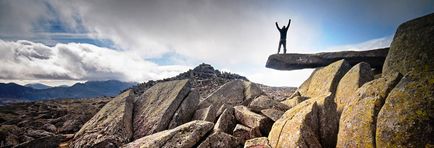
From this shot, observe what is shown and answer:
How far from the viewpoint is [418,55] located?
10.5 meters

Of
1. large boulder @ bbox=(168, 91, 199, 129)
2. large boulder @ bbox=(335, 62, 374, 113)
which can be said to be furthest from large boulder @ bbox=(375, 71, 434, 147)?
large boulder @ bbox=(168, 91, 199, 129)

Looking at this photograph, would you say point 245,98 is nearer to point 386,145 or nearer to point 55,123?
point 386,145

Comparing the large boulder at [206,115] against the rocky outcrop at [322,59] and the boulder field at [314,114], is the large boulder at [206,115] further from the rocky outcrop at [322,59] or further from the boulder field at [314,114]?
the rocky outcrop at [322,59]

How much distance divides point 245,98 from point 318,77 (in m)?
5.86

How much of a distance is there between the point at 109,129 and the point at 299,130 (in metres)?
10.6

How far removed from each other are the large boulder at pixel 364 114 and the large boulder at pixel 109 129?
10.8m

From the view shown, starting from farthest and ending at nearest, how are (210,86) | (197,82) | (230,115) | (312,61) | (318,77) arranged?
(197,82), (210,86), (312,61), (318,77), (230,115)

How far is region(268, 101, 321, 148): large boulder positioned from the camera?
331 inches

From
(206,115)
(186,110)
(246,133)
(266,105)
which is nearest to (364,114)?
(246,133)

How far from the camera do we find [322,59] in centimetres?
2203

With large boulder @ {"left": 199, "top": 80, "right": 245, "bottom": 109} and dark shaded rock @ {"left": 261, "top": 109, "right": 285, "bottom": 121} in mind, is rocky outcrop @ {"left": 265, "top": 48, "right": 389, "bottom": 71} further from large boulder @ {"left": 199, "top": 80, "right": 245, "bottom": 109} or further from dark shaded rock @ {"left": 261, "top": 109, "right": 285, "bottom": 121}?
dark shaded rock @ {"left": 261, "top": 109, "right": 285, "bottom": 121}

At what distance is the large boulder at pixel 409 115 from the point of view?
20.7ft

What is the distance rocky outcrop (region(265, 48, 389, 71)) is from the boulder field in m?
4.27

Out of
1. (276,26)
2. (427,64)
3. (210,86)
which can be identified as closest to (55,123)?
(276,26)
